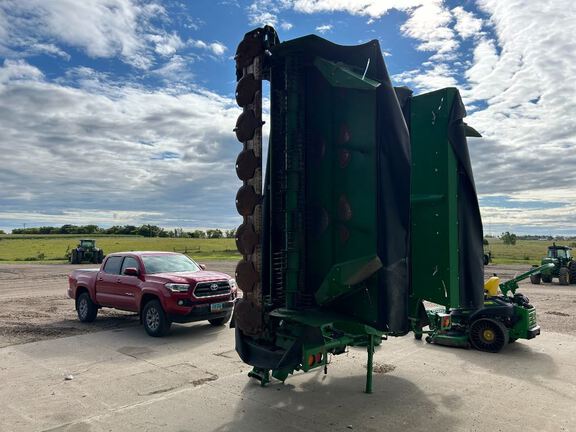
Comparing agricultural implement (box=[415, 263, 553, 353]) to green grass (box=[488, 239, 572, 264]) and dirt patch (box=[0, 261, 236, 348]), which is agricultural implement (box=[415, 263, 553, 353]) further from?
green grass (box=[488, 239, 572, 264])

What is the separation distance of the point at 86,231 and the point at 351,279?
304ft

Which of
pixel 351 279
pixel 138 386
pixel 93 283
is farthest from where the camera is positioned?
pixel 93 283

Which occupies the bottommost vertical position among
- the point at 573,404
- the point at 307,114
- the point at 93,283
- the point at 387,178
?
the point at 573,404

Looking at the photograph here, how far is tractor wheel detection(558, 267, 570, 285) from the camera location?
2234 centimetres

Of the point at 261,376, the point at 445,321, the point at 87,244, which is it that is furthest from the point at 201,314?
the point at 87,244

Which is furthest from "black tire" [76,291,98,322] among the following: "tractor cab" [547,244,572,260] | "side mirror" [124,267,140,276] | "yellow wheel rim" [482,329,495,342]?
"tractor cab" [547,244,572,260]

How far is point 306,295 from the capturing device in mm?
4730

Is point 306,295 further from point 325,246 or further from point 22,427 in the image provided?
point 22,427

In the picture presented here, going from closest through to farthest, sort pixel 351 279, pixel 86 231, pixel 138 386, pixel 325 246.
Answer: pixel 351 279 < pixel 325 246 < pixel 138 386 < pixel 86 231

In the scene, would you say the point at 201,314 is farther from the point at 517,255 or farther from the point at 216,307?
the point at 517,255

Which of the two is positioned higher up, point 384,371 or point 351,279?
point 351,279

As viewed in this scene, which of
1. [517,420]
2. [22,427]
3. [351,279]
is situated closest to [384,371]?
[517,420]

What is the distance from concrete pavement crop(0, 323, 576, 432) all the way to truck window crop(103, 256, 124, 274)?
2518 mm

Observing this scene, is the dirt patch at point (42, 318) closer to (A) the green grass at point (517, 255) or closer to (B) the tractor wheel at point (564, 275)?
(B) the tractor wheel at point (564, 275)
